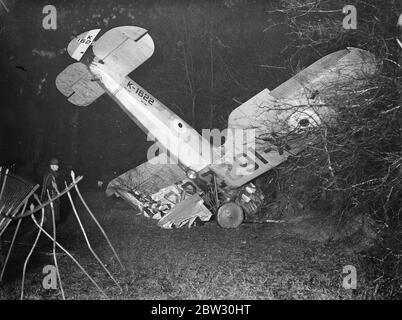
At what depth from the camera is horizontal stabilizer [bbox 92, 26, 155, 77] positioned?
6.95 m

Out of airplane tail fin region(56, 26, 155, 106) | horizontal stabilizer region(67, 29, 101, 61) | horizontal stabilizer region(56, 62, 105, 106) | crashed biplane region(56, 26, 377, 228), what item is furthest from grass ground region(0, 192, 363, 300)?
horizontal stabilizer region(67, 29, 101, 61)

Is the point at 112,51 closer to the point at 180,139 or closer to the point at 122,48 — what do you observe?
the point at 122,48

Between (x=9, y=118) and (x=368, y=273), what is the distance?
17.8 ft

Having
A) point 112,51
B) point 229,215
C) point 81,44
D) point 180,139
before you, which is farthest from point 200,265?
point 81,44

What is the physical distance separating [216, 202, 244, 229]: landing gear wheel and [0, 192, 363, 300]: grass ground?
96 mm

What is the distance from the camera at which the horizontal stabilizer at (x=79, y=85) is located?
23.4ft

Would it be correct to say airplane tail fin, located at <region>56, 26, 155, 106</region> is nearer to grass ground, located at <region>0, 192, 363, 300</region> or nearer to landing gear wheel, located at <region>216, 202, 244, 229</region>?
grass ground, located at <region>0, 192, 363, 300</region>

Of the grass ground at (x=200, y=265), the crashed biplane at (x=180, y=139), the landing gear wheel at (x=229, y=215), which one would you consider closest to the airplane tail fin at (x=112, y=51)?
the crashed biplane at (x=180, y=139)

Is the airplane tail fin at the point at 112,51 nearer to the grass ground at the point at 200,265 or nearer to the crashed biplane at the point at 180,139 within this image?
the crashed biplane at the point at 180,139

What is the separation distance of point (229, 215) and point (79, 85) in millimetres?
2675

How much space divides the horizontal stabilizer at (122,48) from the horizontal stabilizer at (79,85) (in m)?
0.31

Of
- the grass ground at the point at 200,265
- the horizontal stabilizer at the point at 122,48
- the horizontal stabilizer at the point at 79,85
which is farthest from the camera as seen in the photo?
the horizontal stabilizer at the point at 79,85

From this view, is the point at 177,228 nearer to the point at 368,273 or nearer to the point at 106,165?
the point at 106,165

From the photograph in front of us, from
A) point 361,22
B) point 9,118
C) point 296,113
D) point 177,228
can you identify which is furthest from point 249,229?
point 9,118
